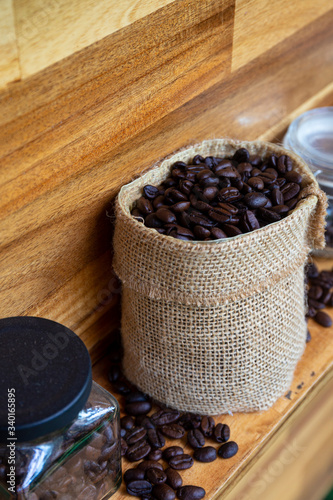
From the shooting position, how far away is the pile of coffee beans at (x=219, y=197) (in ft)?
2.90

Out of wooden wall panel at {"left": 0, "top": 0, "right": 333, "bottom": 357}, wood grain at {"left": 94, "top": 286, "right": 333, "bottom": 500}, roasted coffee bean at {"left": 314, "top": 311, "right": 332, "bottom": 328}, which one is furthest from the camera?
roasted coffee bean at {"left": 314, "top": 311, "right": 332, "bottom": 328}

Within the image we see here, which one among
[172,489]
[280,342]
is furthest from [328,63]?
[172,489]

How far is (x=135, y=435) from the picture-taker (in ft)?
3.19

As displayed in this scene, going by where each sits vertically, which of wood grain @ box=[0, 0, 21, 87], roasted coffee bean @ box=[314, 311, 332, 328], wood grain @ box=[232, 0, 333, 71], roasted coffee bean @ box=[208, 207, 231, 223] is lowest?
roasted coffee bean @ box=[314, 311, 332, 328]

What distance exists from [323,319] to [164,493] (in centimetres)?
55

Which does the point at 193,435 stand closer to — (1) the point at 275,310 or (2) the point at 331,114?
(1) the point at 275,310

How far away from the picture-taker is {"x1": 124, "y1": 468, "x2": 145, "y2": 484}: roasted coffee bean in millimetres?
900

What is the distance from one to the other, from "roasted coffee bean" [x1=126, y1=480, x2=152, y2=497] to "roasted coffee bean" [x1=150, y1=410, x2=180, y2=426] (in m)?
0.12

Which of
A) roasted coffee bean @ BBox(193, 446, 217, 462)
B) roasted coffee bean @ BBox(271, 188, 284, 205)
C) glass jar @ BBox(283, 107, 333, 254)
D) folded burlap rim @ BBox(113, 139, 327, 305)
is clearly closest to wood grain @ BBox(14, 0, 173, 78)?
folded burlap rim @ BBox(113, 139, 327, 305)

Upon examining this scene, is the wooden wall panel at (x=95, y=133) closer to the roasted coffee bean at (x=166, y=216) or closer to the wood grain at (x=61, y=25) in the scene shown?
the wood grain at (x=61, y=25)

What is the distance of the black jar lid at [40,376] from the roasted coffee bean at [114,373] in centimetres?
34

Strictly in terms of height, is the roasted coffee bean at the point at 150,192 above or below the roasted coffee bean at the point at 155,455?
above

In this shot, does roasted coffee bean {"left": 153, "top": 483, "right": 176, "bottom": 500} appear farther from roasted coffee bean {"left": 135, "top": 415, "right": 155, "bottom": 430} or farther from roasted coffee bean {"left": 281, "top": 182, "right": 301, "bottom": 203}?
roasted coffee bean {"left": 281, "top": 182, "right": 301, "bottom": 203}

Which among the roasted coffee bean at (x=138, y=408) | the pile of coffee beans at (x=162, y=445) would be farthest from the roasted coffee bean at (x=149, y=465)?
the roasted coffee bean at (x=138, y=408)
